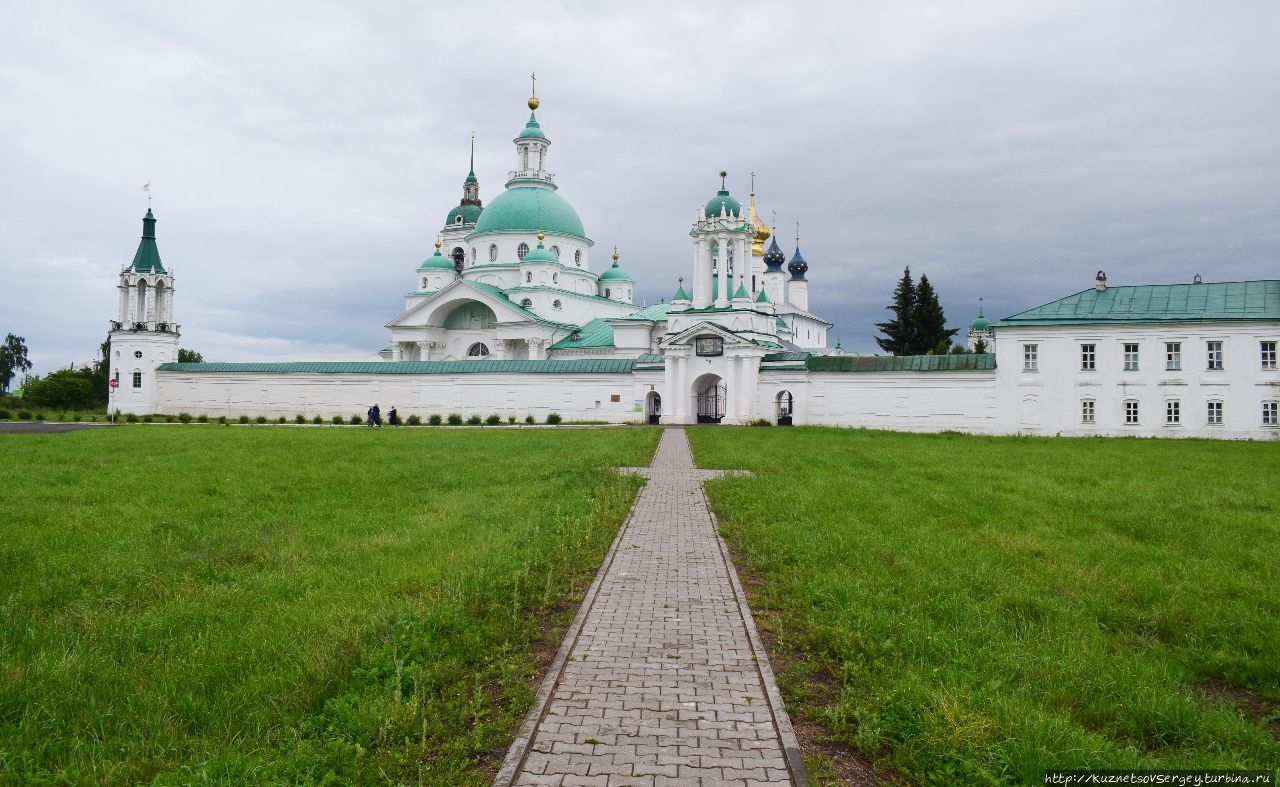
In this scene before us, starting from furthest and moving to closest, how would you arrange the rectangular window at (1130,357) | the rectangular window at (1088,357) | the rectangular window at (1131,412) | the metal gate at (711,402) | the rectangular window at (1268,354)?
the metal gate at (711,402)
the rectangular window at (1088,357)
the rectangular window at (1130,357)
the rectangular window at (1131,412)
the rectangular window at (1268,354)

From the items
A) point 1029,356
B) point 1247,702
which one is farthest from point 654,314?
point 1247,702

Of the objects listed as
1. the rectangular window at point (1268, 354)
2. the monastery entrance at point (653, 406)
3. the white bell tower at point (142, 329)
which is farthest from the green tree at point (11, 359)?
the rectangular window at point (1268, 354)

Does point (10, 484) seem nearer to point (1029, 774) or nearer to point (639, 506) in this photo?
point (639, 506)

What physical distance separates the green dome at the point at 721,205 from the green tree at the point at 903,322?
18309 mm

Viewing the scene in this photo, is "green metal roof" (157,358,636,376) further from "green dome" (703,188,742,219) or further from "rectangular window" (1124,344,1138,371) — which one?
"rectangular window" (1124,344,1138,371)

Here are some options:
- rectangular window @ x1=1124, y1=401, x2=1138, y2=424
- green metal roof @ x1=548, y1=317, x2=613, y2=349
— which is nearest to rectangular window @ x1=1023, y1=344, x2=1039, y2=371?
rectangular window @ x1=1124, y1=401, x2=1138, y2=424

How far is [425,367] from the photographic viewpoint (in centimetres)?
→ 4709

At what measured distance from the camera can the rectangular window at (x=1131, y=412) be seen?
34.7m

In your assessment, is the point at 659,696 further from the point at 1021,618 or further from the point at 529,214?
the point at 529,214

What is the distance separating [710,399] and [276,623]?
37551 mm

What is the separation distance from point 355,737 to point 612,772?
4.96 feet

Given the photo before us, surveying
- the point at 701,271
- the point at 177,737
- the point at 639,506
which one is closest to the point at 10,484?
A: the point at 639,506

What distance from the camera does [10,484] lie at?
14008 millimetres

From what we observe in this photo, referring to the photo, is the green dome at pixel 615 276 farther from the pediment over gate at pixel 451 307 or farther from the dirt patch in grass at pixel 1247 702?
the dirt patch in grass at pixel 1247 702
